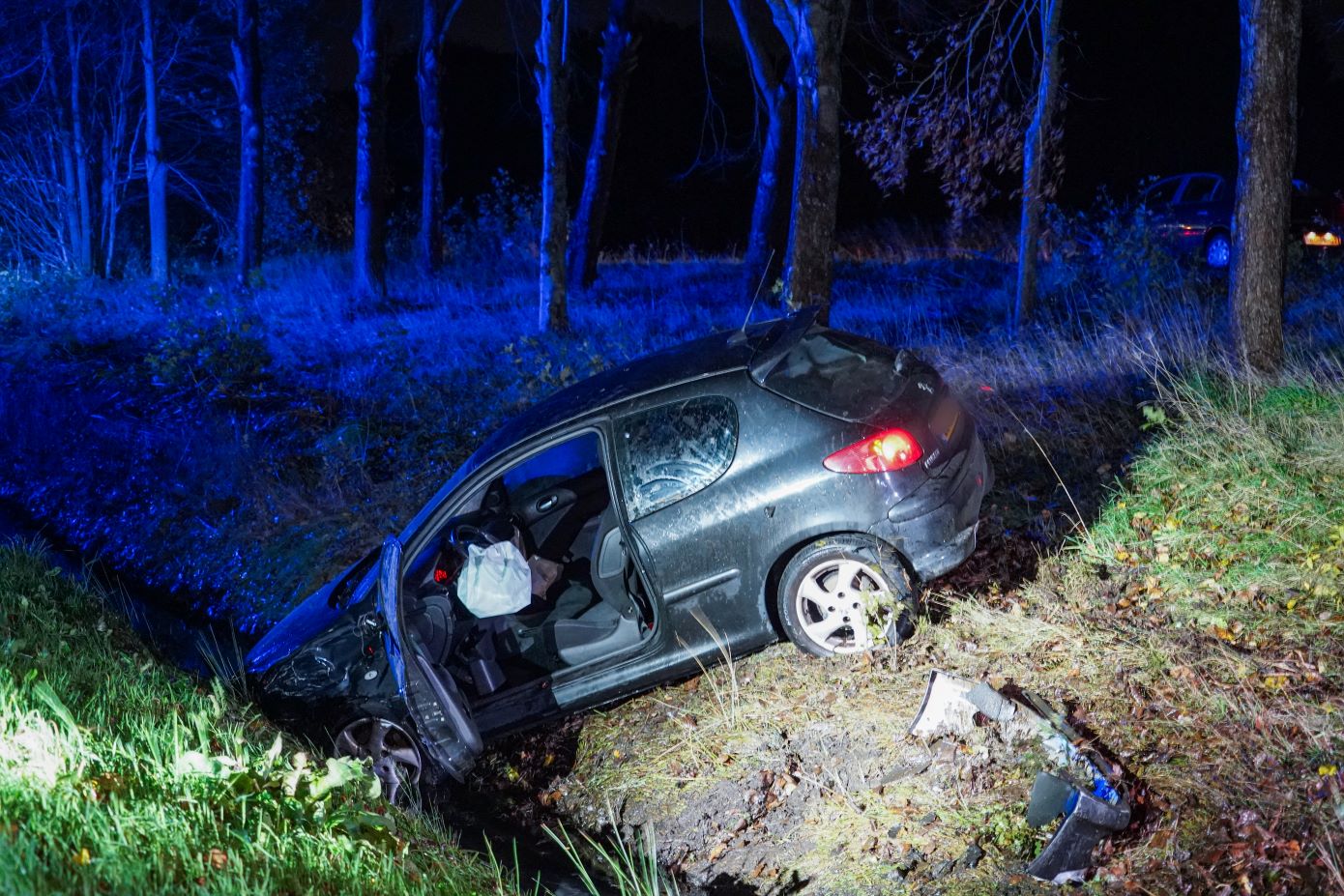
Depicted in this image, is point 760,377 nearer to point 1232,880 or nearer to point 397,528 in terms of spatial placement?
point 1232,880

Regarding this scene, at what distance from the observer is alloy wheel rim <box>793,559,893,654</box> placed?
553 centimetres

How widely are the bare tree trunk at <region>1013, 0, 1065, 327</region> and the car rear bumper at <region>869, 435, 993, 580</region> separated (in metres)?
7.42

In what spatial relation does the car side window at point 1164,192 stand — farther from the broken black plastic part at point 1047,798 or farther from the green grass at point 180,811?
the green grass at point 180,811

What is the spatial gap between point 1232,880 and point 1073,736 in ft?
3.06

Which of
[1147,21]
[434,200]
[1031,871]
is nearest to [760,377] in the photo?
[1031,871]

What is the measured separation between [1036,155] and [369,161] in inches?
433

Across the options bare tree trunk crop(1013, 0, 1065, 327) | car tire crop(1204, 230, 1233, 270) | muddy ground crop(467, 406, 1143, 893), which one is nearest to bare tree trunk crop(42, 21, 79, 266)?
bare tree trunk crop(1013, 0, 1065, 327)

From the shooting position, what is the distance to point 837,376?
5.80m

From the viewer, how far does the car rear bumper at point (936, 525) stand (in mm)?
5430

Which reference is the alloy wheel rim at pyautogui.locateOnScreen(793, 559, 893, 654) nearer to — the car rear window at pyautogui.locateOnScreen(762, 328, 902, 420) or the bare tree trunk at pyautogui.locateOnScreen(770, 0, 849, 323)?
the car rear window at pyautogui.locateOnScreen(762, 328, 902, 420)

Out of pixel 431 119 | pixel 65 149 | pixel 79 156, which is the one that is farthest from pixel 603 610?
pixel 65 149

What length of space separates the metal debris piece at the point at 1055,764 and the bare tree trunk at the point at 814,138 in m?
7.43

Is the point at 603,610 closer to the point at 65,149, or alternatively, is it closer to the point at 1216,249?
the point at 1216,249

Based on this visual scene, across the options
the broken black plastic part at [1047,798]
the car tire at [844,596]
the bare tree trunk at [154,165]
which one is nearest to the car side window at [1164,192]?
the car tire at [844,596]
